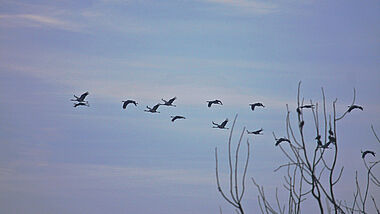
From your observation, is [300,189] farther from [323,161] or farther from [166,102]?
[166,102]

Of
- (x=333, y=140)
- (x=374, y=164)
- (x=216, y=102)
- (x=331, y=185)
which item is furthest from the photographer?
(x=216, y=102)

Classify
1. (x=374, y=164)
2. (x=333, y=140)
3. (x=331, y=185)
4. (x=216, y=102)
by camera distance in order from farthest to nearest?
(x=216, y=102) < (x=374, y=164) < (x=333, y=140) < (x=331, y=185)

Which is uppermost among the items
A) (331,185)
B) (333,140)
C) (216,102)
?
(216,102)

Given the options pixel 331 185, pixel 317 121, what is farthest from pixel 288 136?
pixel 331 185

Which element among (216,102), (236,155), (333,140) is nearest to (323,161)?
(333,140)

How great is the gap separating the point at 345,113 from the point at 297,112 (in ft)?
3.04

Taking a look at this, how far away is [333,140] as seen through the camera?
42.1ft

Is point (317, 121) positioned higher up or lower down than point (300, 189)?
higher up

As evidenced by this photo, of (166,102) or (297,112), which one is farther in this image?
(166,102)

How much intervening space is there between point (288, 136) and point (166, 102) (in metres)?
24.1

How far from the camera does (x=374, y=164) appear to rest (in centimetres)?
1370

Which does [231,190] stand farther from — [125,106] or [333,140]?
[125,106]

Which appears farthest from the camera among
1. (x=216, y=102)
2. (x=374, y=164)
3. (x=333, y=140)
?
(x=216, y=102)

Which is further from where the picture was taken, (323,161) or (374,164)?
(374,164)
